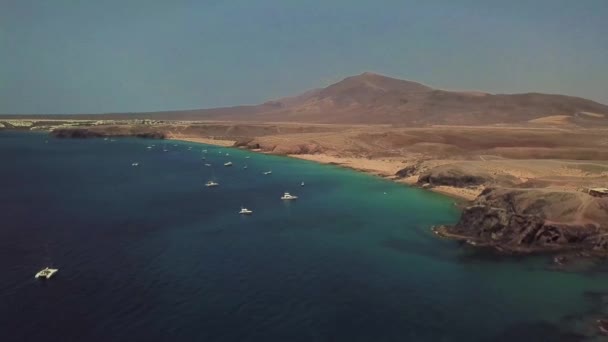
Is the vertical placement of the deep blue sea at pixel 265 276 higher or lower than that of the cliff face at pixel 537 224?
lower

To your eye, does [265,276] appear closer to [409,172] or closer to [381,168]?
[409,172]

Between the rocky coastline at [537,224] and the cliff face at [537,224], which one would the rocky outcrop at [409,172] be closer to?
the rocky coastline at [537,224]

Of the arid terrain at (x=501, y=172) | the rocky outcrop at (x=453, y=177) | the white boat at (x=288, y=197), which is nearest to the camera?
the arid terrain at (x=501, y=172)

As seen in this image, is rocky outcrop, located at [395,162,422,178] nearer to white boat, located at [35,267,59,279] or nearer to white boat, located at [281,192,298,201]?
Result: white boat, located at [281,192,298,201]

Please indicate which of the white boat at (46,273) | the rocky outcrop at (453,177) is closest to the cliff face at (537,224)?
the rocky outcrop at (453,177)

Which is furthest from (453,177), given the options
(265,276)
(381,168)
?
(265,276)

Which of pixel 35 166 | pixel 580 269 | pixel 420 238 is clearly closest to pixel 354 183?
pixel 420 238

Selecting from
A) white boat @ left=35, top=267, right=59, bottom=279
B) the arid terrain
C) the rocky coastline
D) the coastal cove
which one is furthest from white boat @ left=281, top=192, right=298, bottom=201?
white boat @ left=35, top=267, right=59, bottom=279
